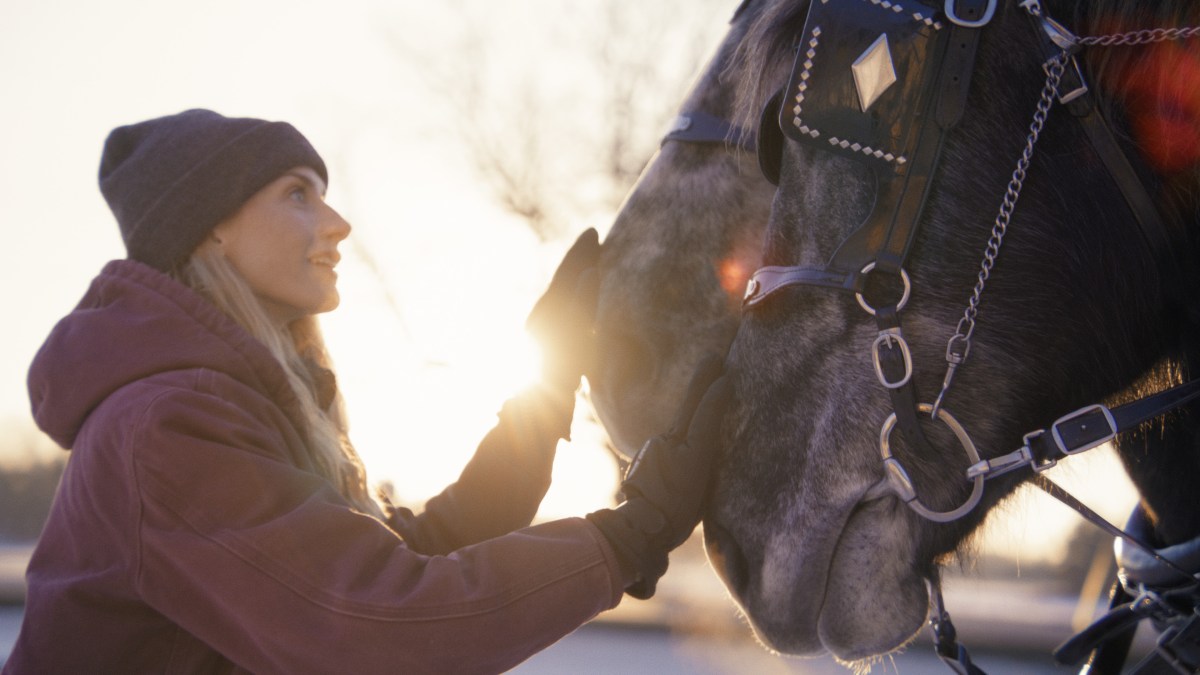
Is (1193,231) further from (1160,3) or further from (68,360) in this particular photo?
(68,360)

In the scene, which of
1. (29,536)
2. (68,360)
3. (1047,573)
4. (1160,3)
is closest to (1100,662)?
(1160,3)

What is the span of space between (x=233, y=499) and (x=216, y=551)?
3.2 inches

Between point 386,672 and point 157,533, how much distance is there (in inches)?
16.4

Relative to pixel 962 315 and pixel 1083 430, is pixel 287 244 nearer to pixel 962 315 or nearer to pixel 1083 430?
pixel 962 315

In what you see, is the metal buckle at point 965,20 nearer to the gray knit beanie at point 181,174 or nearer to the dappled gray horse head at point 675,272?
the dappled gray horse head at point 675,272

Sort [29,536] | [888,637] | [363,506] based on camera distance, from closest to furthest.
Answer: [888,637] → [363,506] → [29,536]

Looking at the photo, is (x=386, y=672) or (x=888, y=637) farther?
(x=888, y=637)

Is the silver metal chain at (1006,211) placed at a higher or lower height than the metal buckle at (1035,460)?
higher

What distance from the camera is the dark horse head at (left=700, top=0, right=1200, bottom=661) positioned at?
1.66 meters

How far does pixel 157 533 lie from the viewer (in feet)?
4.93

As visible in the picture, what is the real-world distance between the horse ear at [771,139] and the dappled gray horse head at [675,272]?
43 cm

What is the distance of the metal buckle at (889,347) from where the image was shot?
5.39ft

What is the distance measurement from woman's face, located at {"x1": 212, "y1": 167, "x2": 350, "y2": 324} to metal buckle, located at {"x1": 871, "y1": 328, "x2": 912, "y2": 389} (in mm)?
1176

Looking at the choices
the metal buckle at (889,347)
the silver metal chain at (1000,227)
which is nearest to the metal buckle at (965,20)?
the silver metal chain at (1000,227)
